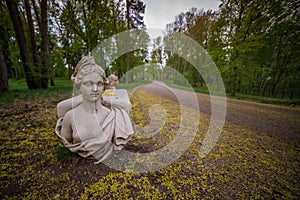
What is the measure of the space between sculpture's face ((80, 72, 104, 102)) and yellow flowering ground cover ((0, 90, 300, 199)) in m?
0.98

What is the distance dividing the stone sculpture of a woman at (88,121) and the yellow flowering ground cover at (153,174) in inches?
9.3

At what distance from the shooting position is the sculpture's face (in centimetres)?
156

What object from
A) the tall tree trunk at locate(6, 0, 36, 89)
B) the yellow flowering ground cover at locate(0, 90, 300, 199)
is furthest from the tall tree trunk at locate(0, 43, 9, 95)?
the yellow flowering ground cover at locate(0, 90, 300, 199)

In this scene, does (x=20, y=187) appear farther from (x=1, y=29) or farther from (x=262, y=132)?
(x=1, y=29)

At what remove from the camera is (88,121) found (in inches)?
65.5

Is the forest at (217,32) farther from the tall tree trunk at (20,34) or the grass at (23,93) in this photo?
the grass at (23,93)

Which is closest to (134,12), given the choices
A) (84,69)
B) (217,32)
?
(217,32)

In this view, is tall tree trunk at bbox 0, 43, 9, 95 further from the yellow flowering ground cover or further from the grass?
the yellow flowering ground cover

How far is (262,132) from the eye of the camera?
318cm

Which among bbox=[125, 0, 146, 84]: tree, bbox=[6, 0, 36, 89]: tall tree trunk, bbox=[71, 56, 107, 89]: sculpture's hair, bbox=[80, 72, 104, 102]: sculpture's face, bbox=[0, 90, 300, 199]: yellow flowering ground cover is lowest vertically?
bbox=[0, 90, 300, 199]: yellow flowering ground cover

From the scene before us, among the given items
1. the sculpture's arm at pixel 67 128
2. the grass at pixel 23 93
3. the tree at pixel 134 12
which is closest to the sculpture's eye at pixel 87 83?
the sculpture's arm at pixel 67 128

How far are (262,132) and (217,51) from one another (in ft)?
30.6

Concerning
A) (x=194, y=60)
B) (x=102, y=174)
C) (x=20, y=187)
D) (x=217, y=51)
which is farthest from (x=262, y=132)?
(x=194, y=60)

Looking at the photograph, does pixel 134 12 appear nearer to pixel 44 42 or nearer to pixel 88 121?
pixel 44 42
